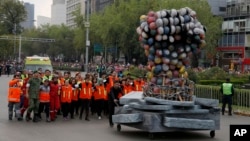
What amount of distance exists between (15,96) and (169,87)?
5.50 meters

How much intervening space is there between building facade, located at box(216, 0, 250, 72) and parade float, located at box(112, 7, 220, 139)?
55.7 metres

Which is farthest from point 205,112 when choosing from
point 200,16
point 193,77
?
point 200,16

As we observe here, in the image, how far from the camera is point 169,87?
14.2 meters

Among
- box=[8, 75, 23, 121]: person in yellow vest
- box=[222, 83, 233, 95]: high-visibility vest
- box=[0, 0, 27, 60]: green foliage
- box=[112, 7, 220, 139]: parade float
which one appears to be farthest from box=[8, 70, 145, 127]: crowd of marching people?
box=[0, 0, 27, 60]: green foliage

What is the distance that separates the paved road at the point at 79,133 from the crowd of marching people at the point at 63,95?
583 millimetres

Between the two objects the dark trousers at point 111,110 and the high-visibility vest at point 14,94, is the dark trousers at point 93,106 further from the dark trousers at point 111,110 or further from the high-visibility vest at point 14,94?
the high-visibility vest at point 14,94

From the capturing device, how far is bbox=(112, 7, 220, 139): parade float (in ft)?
44.0

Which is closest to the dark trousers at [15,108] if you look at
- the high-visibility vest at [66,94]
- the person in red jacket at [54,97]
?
the person in red jacket at [54,97]

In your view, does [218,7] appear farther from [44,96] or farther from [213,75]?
[44,96]

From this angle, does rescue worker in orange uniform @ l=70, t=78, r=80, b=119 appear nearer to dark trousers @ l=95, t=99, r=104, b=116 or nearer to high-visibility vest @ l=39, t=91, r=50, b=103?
dark trousers @ l=95, t=99, r=104, b=116

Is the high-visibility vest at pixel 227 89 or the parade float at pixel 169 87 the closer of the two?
the parade float at pixel 169 87

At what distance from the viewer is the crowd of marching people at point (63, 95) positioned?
1655 cm

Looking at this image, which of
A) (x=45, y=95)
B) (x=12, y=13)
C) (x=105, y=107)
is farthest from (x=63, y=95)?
(x=12, y=13)

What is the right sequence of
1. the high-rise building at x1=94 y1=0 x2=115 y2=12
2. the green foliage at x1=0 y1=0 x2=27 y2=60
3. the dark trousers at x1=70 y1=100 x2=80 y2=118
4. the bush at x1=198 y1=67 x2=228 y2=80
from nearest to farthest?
1. the dark trousers at x1=70 y1=100 x2=80 y2=118
2. the bush at x1=198 y1=67 x2=228 y2=80
3. the green foliage at x1=0 y1=0 x2=27 y2=60
4. the high-rise building at x1=94 y1=0 x2=115 y2=12
